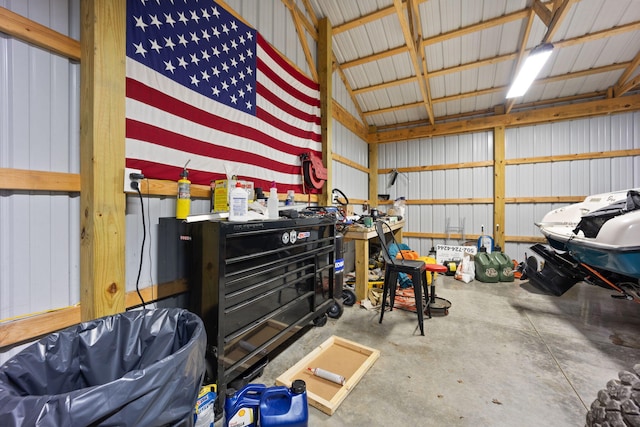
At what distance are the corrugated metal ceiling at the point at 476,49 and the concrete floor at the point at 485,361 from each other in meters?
3.49

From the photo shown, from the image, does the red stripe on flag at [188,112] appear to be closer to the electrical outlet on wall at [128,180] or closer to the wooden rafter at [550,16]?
the electrical outlet on wall at [128,180]

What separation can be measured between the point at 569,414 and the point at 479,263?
317 cm

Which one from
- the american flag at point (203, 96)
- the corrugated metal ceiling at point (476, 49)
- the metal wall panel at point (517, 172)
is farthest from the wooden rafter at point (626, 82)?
the american flag at point (203, 96)

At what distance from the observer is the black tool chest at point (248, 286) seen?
145 cm

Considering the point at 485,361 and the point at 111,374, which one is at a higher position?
the point at 111,374

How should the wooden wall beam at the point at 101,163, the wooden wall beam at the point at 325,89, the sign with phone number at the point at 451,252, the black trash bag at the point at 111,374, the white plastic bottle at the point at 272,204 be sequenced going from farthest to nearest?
the sign with phone number at the point at 451,252
the wooden wall beam at the point at 325,89
the white plastic bottle at the point at 272,204
the wooden wall beam at the point at 101,163
the black trash bag at the point at 111,374

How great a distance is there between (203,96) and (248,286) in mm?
1624

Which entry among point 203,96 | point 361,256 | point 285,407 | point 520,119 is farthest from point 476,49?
point 285,407

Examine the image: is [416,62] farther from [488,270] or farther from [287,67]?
[488,270]

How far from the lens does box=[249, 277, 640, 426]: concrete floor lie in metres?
1.48

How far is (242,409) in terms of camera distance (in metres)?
1.19

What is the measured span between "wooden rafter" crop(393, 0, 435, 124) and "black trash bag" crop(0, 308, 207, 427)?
4.17m

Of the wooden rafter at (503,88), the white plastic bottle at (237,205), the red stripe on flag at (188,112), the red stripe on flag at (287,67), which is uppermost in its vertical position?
the wooden rafter at (503,88)

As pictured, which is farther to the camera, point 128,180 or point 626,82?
point 626,82
